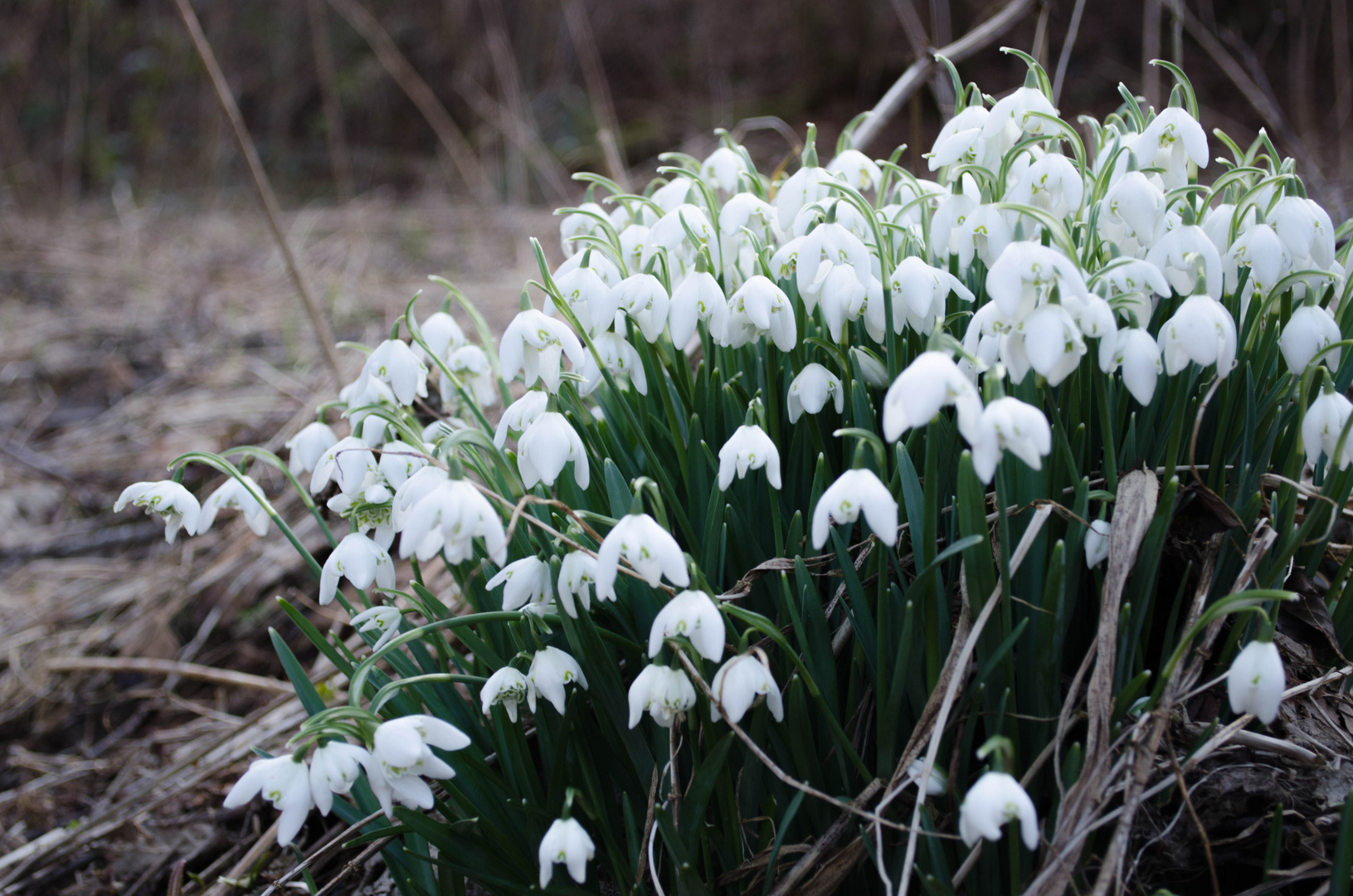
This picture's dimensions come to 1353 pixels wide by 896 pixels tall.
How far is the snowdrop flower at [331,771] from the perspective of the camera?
1093mm

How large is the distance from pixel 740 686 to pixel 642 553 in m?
0.20

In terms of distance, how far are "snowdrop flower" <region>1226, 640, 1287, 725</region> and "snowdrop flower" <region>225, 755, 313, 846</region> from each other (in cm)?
110

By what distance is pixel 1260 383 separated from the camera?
4.60ft

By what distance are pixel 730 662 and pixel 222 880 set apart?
3.79ft

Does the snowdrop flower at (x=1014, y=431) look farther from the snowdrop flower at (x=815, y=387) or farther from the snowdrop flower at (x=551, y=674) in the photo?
the snowdrop flower at (x=551, y=674)

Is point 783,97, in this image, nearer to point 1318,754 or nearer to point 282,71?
point 282,71

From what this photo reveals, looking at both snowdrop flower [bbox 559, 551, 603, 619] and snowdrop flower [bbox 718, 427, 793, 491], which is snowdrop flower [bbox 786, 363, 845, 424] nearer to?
snowdrop flower [bbox 718, 427, 793, 491]

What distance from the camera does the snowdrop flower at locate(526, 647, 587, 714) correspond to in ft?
3.96

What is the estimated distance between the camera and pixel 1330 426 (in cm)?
115

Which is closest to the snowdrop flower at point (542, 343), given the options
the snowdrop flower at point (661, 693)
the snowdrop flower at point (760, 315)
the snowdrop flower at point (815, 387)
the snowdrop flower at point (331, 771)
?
the snowdrop flower at point (760, 315)

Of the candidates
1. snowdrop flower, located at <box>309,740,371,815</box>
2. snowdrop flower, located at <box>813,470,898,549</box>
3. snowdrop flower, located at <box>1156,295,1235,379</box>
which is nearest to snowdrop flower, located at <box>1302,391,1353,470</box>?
snowdrop flower, located at <box>1156,295,1235,379</box>

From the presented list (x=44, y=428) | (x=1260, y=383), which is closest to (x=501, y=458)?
(x=1260, y=383)

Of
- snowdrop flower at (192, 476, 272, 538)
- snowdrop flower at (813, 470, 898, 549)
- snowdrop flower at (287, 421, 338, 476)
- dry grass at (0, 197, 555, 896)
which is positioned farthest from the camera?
dry grass at (0, 197, 555, 896)

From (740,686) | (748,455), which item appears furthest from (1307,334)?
(740,686)
